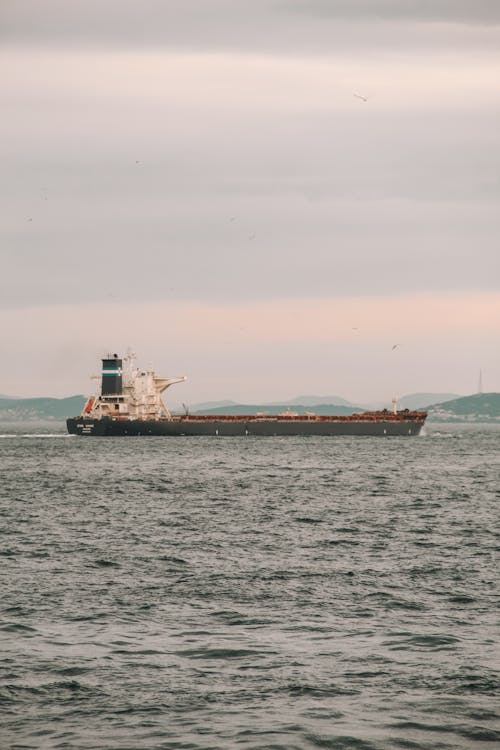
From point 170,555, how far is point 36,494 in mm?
30295

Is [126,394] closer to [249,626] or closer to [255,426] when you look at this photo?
[255,426]

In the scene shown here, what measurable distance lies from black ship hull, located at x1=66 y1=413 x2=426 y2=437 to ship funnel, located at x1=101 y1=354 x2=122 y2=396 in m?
5.44

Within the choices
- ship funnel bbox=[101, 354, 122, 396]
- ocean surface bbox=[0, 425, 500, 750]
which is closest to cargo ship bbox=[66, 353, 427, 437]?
ship funnel bbox=[101, 354, 122, 396]

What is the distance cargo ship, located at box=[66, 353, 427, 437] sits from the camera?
166625mm

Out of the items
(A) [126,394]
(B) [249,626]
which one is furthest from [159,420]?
(B) [249,626]

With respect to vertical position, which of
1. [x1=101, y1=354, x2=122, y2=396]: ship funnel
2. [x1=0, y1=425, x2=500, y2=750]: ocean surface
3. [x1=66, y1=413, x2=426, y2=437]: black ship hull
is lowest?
[x1=0, y1=425, x2=500, y2=750]: ocean surface

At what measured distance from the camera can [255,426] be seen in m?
174

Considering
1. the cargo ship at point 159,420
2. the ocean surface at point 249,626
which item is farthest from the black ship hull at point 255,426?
the ocean surface at point 249,626

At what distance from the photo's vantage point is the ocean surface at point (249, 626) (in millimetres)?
18344

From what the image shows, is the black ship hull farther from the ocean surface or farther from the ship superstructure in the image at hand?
the ocean surface

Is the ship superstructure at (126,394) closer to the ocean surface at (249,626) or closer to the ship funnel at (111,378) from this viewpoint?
the ship funnel at (111,378)

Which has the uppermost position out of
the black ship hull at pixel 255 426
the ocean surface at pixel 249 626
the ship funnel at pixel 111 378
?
the ship funnel at pixel 111 378

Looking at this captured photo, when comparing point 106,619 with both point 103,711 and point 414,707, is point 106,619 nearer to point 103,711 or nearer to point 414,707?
point 103,711

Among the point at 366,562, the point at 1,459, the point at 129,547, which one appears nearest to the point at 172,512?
the point at 129,547
